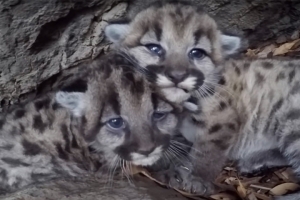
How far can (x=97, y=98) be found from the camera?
4152 millimetres

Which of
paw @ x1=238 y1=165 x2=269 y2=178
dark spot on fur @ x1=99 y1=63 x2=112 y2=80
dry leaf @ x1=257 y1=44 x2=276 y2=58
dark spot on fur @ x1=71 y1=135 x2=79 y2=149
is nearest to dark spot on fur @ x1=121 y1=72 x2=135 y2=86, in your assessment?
dark spot on fur @ x1=99 y1=63 x2=112 y2=80

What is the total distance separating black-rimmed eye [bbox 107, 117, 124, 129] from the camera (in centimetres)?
413

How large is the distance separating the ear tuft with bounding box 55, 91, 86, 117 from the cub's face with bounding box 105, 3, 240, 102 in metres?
0.45

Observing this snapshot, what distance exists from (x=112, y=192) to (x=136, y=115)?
1.67ft

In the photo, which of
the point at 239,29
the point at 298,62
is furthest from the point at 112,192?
the point at 239,29

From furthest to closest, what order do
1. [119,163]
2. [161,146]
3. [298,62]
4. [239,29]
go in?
[239,29]
[298,62]
[119,163]
[161,146]

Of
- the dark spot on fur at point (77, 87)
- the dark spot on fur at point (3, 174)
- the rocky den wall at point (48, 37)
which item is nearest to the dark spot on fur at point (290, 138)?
the rocky den wall at point (48, 37)

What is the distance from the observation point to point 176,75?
13.1ft

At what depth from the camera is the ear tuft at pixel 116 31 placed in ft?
14.9

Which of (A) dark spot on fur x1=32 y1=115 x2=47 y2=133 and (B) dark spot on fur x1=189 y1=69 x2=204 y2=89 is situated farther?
(A) dark spot on fur x1=32 y1=115 x2=47 y2=133

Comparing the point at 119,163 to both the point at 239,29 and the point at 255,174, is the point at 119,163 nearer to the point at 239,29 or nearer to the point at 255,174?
the point at 255,174

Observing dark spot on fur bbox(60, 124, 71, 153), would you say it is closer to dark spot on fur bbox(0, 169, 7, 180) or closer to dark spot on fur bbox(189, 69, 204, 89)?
dark spot on fur bbox(0, 169, 7, 180)

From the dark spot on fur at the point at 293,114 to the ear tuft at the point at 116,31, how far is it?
1242mm

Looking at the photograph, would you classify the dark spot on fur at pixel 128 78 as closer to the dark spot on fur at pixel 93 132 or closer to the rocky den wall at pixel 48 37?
the dark spot on fur at pixel 93 132
